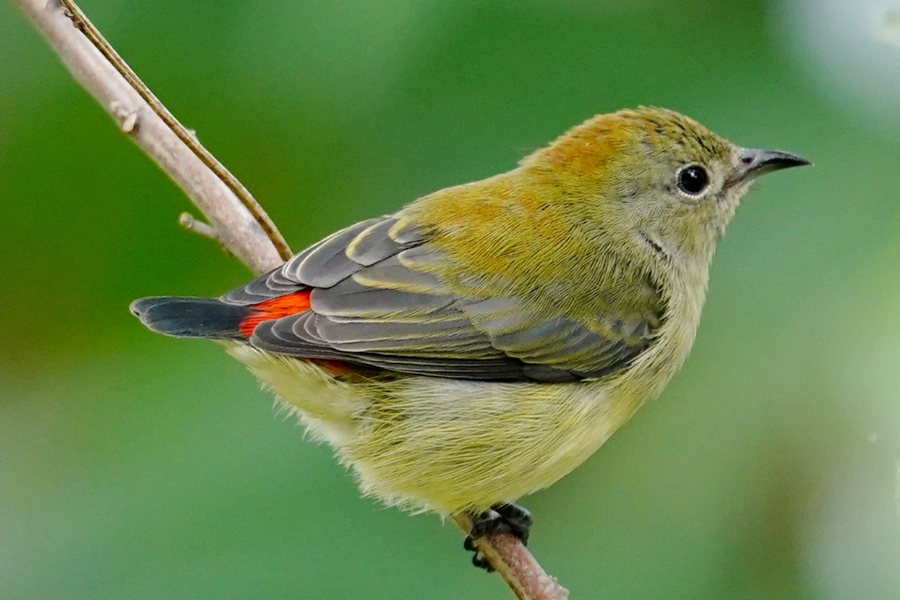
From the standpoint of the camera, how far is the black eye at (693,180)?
3.13 meters

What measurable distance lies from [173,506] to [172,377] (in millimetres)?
368

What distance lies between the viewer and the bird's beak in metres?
2.85

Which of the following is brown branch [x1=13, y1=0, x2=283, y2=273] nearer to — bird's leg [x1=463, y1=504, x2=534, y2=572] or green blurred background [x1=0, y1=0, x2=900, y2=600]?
green blurred background [x1=0, y1=0, x2=900, y2=600]

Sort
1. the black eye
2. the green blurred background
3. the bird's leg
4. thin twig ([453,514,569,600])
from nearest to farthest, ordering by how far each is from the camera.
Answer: the green blurred background
thin twig ([453,514,569,600])
the bird's leg
the black eye

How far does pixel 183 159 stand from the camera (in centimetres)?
265

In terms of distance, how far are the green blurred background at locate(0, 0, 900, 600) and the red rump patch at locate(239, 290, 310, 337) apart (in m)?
0.18

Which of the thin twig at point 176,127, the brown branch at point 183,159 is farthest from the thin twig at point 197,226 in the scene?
the thin twig at point 176,127

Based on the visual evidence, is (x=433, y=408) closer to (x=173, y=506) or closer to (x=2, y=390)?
(x=173, y=506)

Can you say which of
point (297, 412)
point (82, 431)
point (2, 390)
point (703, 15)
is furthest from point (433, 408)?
point (703, 15)

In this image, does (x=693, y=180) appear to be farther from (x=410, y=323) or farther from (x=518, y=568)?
(x=518, y=568)

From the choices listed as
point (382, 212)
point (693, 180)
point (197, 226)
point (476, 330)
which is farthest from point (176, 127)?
point (693, 180)

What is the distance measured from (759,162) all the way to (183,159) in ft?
5.64

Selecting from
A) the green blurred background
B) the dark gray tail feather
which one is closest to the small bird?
the dark gray tail feather

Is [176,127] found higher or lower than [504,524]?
higher
